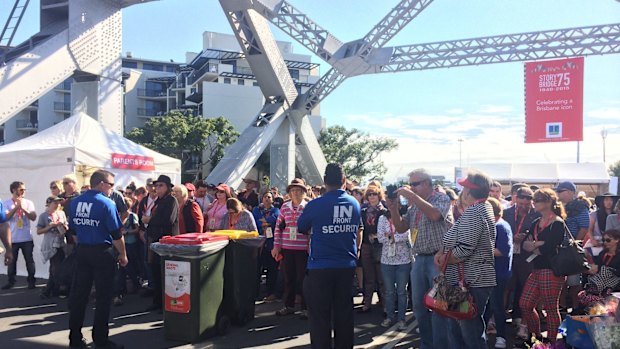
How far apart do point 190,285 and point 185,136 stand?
122 ft

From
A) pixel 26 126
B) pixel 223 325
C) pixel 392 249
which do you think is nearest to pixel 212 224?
pixel 223 325

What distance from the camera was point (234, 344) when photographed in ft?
19.7

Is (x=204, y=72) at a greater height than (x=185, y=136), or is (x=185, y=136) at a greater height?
(x=204, y=72)

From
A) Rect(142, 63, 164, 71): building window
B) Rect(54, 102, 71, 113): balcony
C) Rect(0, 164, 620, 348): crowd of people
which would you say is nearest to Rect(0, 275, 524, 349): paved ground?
Rect(0, 164, 620, 348): crowd of people

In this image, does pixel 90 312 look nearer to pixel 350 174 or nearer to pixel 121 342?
pixel 121 342

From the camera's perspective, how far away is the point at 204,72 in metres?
59.4

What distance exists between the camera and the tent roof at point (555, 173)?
24.3 meters

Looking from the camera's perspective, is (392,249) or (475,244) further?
(392,249)

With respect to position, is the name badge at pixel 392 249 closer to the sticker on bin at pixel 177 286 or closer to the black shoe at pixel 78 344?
the sticker on bin at pixel 177 286

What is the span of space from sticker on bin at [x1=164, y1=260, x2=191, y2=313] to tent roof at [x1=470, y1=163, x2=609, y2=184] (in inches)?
855

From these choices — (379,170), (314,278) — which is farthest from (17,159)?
→ (379,170)

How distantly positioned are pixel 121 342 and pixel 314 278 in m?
2.83

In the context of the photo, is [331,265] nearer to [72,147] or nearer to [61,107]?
[72,147]

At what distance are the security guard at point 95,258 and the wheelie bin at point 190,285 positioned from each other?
59cm
